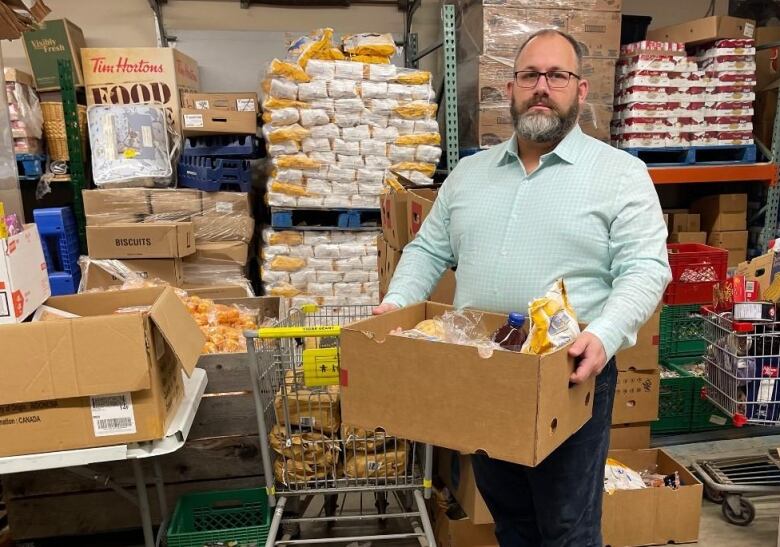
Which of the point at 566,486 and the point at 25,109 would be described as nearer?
the point at 566,486

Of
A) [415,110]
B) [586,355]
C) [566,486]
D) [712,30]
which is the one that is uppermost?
[712,30]

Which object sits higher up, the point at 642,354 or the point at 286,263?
the point at 286,263

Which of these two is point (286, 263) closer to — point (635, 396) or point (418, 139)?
point (418, 139)

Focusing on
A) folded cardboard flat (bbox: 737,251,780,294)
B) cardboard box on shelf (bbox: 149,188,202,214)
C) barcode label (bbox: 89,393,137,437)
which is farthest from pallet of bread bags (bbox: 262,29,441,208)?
barcode label (bbox: 89,393,137,437)

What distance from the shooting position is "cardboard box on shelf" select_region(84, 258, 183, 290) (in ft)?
11.4

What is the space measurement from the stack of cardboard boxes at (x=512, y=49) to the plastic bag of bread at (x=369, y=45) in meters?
0.53

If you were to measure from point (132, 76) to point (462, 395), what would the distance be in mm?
4084

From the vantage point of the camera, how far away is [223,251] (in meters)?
3.91

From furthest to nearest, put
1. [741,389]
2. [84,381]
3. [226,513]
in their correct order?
[741,389] < [226,513] < [84,381]

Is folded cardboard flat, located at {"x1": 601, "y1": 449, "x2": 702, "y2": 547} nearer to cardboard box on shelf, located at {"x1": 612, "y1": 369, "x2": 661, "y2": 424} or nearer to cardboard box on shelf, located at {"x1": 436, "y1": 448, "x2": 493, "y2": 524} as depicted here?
cardboard box on shelf, located at {"x1": 612, "y1": 369, "x2": 661, "y2": 424}

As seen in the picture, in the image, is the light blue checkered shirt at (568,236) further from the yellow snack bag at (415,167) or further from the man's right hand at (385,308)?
the yellow snack bag at (415,167)

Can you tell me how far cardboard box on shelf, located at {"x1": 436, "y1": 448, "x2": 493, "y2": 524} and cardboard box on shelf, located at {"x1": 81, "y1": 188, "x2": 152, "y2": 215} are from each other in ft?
8.73

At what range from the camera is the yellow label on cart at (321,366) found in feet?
5.79

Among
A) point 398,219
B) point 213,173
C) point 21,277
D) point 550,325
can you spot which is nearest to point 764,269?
point 398,219
